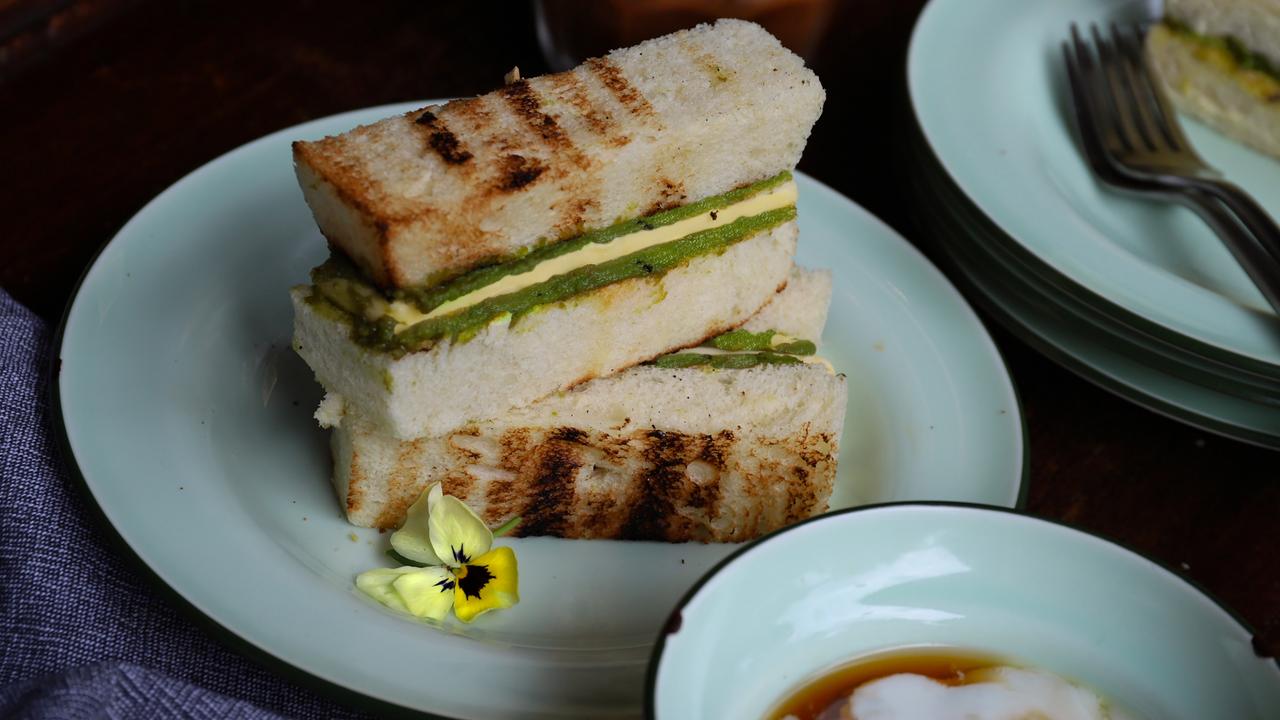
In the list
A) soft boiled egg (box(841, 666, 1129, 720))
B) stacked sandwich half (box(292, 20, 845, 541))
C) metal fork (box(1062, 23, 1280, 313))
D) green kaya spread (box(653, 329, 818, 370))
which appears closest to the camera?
soft boiled egg (box(841, 666, 1129, 720))

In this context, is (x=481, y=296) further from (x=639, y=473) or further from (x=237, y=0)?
(x=237, y=0)

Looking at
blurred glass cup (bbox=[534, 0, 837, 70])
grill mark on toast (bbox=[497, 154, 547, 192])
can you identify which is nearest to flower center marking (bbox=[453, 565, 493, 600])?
grill mark on toast (bbox=[497, 154, 547, 192])

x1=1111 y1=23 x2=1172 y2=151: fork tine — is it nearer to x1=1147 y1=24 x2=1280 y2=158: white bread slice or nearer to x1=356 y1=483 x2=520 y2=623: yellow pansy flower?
x1=1147 y1=24 x2=1280 y2=158: white bread slice

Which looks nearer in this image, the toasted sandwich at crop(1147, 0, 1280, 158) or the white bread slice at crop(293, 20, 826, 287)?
the white bread slice at crop(293, 20, 826, 287)

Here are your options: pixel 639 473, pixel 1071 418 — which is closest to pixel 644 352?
pixel 639 473

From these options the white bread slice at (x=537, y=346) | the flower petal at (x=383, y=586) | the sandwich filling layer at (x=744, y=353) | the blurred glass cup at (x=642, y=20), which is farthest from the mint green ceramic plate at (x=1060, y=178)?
the flower petal at (x=383, y=586)

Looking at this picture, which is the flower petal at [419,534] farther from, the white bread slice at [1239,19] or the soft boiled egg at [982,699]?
the white bread slice at [1239,19]

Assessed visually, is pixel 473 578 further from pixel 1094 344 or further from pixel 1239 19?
pixel 1239 19
